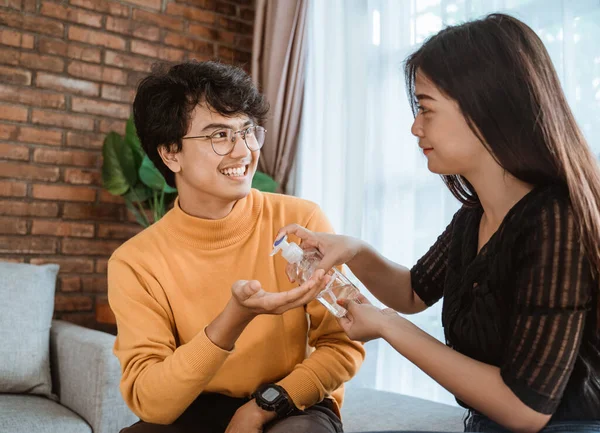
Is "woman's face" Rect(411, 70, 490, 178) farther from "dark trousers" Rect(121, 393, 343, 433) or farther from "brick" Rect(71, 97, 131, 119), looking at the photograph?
"brick" Rect(71, 97, 131, 119)

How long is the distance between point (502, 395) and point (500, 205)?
350 millimetres

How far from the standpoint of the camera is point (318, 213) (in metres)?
1.56

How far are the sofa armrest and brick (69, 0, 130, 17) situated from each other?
171 cm

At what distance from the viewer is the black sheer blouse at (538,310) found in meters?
0.96

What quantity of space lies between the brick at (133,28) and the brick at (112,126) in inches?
18.6

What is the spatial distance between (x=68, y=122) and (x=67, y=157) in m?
0.18

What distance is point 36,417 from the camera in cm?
200

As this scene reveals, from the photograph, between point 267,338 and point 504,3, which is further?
point 504,3

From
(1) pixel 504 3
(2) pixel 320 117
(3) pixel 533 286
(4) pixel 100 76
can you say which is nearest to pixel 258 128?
(3) pixel 533 286

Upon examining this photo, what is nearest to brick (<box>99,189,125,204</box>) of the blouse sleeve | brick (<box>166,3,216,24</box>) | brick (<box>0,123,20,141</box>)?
brick (<box>0,123,20,141</box>)

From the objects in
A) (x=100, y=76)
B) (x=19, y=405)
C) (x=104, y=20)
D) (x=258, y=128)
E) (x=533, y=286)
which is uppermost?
(x=104, y=20)

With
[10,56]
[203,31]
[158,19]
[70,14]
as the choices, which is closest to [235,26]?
[203,31]

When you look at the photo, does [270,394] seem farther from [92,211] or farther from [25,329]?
[92,211]

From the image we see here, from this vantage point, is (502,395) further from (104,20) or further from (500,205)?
(104,20)
